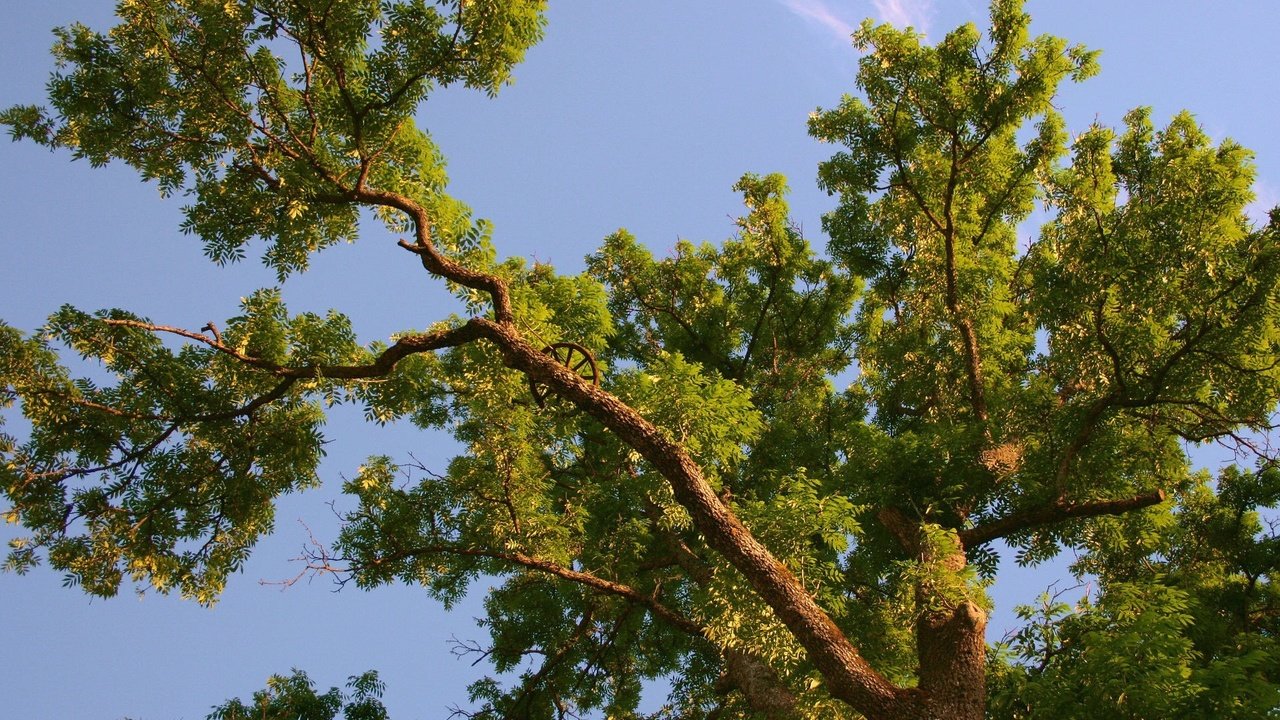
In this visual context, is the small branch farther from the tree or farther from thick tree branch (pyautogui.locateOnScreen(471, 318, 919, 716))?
thick tree branch (pyautogui.locateOnScreen(471, 318, 919, 716))

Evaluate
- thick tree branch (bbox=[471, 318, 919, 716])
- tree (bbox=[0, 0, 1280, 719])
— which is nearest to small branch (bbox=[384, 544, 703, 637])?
tree (bbox=[0, 0, 1280, 719])

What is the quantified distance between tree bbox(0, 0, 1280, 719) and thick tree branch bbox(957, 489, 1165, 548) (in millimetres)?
35

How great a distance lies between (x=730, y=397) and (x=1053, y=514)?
3.38 meters

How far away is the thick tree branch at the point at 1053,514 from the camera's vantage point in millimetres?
7934

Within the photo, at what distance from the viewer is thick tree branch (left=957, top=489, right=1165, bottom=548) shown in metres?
7.93

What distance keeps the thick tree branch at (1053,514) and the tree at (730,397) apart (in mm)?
35

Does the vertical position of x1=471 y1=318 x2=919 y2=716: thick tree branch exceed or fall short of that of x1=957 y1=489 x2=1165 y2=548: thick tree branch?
it falls short

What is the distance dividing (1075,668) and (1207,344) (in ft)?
11.7

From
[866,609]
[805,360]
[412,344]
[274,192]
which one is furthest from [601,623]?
[274,192]

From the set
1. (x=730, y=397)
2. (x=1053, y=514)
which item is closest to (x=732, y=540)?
(x=730, y=397)

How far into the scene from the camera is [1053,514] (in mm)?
8078

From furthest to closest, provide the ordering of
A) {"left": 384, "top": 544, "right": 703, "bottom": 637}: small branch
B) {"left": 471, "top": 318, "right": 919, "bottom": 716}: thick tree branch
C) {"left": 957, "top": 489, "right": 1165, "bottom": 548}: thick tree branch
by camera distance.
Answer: {"left": 384, "top": 544, "right": 703, "bottom": 637}: small branch → {"left": 957, "top": 489, "right": 1165, "bottom": 548}: thick tree branch → {"left": 471, "top": 318, "right": 919, "bottom": 716}: thick tree branch

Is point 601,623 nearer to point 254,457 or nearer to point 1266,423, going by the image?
point 254,457

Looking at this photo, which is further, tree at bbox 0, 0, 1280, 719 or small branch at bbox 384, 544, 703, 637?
small branch at bbox 384, 544, 703, 637
